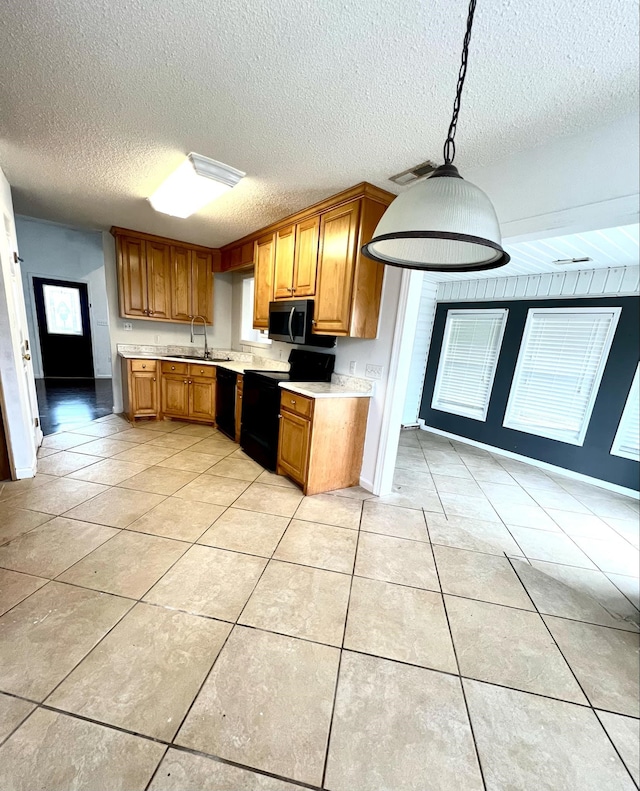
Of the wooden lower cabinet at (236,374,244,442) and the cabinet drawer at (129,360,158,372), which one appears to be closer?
the wooden lower cabinet at (236,374,244,442)

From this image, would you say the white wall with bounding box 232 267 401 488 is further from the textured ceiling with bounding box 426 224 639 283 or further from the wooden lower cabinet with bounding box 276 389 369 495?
the textured ceiling with bounding box 426 224 639 283

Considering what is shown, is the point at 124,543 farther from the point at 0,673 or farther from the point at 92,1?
the point at 92,1

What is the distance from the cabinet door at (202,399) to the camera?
14.1ft

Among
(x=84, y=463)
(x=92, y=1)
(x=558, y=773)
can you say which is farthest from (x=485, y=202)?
(x=84, y=463)

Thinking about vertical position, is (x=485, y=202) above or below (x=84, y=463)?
above

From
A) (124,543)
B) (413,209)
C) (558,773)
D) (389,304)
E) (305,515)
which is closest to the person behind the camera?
(413,209)

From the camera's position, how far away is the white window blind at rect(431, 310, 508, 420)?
4.43 meters

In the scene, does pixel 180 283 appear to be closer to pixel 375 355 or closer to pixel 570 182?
pixel 375 355

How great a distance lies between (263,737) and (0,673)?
1.04 m

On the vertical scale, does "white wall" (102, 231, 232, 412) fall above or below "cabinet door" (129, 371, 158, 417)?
above

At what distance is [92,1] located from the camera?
1.12m

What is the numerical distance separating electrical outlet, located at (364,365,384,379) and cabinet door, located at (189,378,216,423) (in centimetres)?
240

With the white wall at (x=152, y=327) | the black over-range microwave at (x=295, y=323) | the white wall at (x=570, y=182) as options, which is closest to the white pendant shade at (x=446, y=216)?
the white wall at (x=570, y=182)

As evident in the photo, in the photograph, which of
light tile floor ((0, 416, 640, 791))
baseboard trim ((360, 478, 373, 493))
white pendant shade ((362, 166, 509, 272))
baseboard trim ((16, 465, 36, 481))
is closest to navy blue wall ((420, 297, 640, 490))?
light tile floor ((0, 416, 640, 791))
